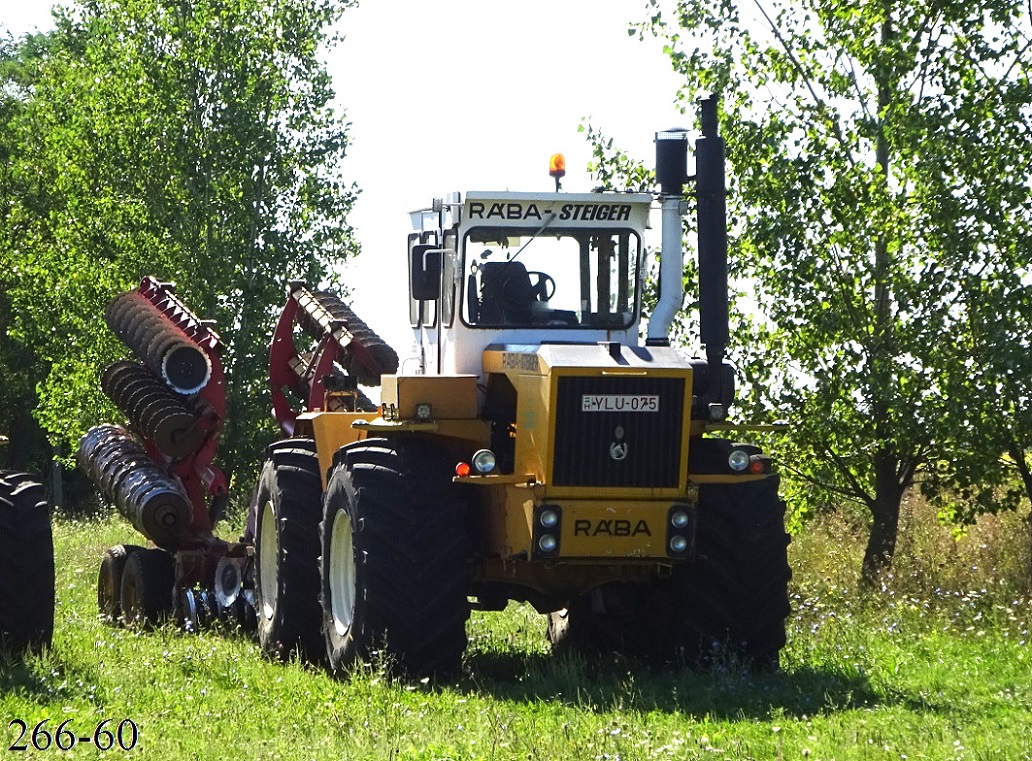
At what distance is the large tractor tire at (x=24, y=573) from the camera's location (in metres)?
11.0

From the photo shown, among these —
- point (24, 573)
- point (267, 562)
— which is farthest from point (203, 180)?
point (24, 573)

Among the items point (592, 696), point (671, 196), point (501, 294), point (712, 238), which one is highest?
point (671, 196)

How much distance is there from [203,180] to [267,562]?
43.0 feet

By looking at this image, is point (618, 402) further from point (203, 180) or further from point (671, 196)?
point (203, 180)

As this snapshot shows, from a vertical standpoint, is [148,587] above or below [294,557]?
below

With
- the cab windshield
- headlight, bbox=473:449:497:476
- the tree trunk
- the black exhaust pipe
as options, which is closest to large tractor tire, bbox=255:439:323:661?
the cab windshield

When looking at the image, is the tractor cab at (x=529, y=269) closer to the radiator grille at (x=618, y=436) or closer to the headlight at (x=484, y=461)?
the radiator grille at (x=618, y=436)

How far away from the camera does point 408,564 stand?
10.1m

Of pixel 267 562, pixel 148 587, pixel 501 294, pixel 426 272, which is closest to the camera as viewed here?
pixel 426 272

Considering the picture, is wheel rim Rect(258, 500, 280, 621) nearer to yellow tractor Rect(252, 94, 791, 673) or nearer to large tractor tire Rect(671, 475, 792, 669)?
yellow tractor Rect(252, 94, 791, 673)

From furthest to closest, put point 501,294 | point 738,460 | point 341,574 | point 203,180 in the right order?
point 203,180, point 341,574, point 501,294, point 738,460

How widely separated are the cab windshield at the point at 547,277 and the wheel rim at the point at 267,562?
278cm

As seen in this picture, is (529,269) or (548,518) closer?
(548,518)

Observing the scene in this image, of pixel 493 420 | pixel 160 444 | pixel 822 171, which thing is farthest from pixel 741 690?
pixel 160 444
